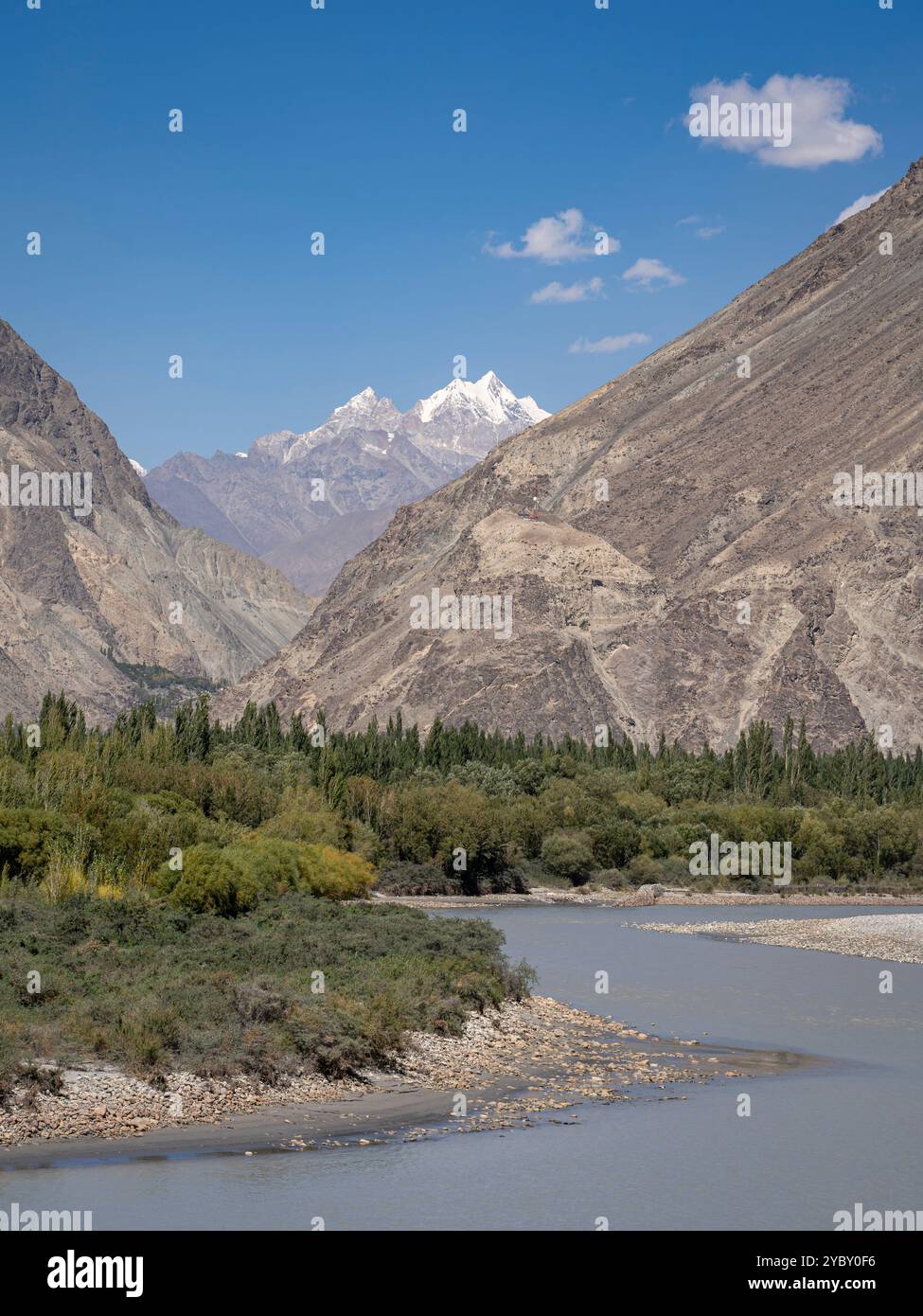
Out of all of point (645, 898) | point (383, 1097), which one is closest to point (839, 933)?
point (645, 898)

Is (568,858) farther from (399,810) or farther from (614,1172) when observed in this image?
(614,1172)

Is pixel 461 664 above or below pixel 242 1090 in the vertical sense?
above

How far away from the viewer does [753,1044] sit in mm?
35375

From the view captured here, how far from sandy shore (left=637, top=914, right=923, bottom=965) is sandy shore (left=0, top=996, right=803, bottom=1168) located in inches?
1023

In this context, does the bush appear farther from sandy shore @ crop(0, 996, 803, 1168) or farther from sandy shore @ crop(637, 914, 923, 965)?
sandy shore @ crop(0, 996, 803, 1168)

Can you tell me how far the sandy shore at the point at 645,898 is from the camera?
79.8 m

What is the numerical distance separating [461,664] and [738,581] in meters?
37.9

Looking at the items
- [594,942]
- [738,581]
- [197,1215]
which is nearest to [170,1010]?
[197,1215]

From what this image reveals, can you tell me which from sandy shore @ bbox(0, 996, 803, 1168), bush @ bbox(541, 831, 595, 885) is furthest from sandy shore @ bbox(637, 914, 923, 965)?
sandy shore @ bbox(0, 996, 803, 1168)

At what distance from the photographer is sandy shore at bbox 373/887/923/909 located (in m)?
79.8

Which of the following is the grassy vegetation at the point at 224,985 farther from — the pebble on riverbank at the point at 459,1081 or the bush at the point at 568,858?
the bush at the point at 568,858

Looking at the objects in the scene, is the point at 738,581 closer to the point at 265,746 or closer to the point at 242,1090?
the point at 265,746

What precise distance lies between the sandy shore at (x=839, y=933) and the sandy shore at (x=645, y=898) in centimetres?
1130
